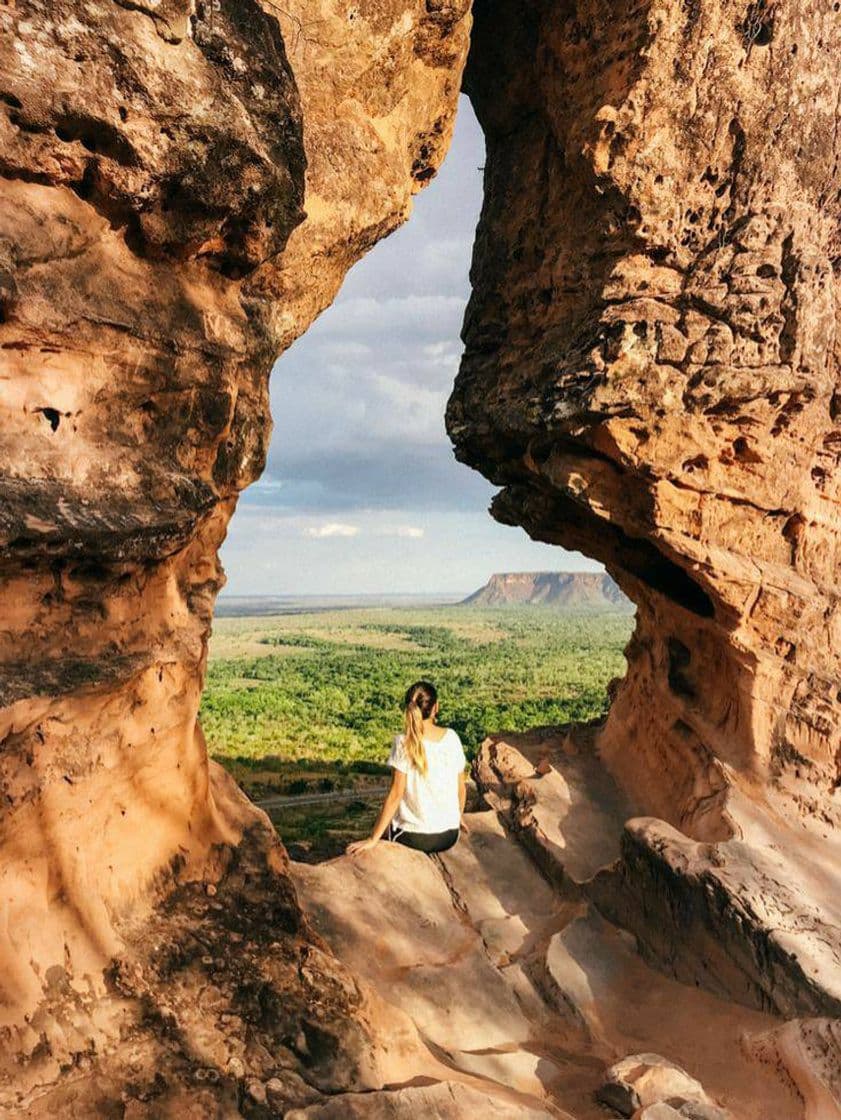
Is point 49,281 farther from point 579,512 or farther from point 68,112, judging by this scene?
point 579,512

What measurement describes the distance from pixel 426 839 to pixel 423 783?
30.8 inches

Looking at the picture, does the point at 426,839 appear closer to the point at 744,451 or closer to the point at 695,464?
the point at 695,464

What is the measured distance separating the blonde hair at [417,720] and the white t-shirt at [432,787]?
0.05 meters

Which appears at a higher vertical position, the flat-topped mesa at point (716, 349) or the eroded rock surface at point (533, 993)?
the flat-topped mesa at point (716, 349)

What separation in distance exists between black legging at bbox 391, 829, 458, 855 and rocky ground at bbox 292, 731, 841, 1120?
11 cm

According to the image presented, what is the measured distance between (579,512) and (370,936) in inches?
214

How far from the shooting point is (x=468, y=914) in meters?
6.87

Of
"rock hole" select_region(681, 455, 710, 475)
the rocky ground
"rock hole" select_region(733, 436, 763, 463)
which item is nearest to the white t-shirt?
the rocky ground

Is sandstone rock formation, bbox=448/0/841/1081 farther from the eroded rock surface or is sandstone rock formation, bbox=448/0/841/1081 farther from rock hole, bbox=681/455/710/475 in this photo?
the eroded rock surface

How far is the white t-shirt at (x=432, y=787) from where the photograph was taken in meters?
6.49

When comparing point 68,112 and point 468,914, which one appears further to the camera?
point 468,914

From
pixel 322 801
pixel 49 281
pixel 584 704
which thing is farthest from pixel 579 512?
pixel 584 704

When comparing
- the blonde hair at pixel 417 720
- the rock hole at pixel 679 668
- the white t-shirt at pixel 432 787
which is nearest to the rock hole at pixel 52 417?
the blonde hair at pixel 417 720

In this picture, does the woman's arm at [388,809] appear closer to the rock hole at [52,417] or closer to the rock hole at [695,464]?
the rock hole at [52,417]
